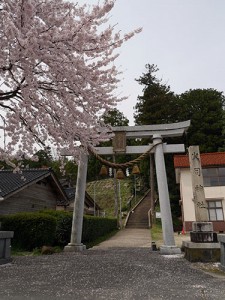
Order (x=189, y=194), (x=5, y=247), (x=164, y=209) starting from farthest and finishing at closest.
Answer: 1. (x=189, y=194)
2. (x=164, y=209)
3. (x=5, y=247)

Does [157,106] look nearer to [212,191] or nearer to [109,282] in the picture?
[212,191]

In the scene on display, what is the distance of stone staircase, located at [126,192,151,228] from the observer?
32.6m

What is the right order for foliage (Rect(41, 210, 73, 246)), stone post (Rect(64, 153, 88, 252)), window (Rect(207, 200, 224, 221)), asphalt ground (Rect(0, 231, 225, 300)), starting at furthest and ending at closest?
window (Rect(207, 200, 224, 221)) → foliage (Rect(41, 210, 73, 246)) → stone post (Rect(64, 153, 88, 252)) → asphalt ground (Rect(0, 231, 225, 300))

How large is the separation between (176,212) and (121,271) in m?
25.2

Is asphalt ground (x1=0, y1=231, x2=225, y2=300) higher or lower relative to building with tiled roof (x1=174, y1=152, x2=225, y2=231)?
lower

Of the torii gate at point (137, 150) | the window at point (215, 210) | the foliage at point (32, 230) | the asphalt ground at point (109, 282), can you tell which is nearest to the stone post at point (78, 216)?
the torii gate at point (137, 150)

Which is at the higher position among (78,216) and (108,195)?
(108,195)

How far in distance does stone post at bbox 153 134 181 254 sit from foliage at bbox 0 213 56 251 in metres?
5.37

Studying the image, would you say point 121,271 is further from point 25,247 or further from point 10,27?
point 25,247

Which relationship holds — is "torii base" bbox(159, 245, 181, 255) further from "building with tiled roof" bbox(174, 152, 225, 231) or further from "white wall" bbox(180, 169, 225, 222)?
"white wall" bbox(180, 169, 225, 222)

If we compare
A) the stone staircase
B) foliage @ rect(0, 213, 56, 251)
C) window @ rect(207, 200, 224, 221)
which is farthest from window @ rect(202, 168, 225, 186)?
foliage @ rect(0, 213, 56, 251)

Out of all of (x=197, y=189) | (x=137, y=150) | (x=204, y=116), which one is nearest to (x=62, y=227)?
(x=137, y=150)

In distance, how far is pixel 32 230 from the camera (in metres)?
13.0

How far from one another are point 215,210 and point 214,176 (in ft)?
9.84
